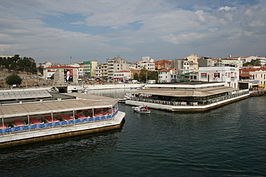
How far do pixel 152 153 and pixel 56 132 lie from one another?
12.8m

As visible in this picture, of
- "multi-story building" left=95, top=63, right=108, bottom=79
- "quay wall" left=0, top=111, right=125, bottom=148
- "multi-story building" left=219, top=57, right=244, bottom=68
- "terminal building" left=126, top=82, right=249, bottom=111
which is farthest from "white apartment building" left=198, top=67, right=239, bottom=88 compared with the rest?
"multi-story building" left=95, top=63, right=108, bottom=79

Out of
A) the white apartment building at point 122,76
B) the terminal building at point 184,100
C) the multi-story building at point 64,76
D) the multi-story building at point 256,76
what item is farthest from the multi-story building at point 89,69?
the terminal building at point 184,100

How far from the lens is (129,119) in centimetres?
3856

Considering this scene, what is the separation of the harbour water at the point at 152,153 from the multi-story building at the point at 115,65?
114310 mm

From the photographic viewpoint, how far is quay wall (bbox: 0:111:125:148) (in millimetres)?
24438

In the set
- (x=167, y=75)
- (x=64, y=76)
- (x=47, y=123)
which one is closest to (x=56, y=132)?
(x=47, y=123)

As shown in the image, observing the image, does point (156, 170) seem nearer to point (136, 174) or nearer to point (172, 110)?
point (136, 174)

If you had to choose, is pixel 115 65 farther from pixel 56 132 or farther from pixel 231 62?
pixel 56 132

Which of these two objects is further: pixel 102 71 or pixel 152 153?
pixel 102 71

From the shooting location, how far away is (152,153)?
22.6 m

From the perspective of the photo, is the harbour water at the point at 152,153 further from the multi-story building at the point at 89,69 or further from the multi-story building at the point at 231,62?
the multi-story building at the point at 89,69

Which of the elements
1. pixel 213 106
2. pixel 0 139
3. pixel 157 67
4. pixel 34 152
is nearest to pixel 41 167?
pixel 34 152

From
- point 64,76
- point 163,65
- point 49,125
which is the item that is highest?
point 163,65

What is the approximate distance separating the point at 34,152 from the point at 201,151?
60.4 ft
